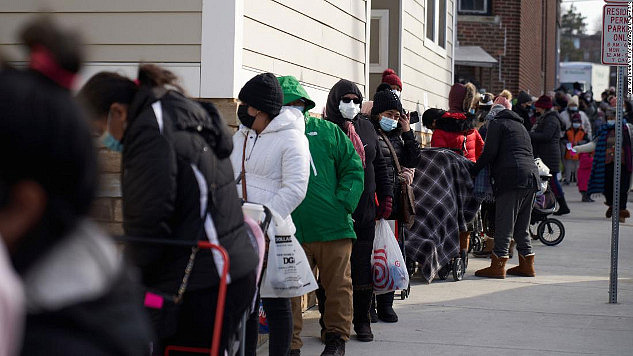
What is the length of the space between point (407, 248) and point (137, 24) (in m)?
4.40

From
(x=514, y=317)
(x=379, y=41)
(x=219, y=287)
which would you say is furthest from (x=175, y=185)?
(x=379, y=41)

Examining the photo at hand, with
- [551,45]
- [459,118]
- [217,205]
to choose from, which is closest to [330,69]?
[459,118]

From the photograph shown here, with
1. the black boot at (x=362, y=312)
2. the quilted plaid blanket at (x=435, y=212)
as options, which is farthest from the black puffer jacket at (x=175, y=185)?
the quilted plaid blanket at (x=435, y=212)

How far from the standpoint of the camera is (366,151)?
7.48 m

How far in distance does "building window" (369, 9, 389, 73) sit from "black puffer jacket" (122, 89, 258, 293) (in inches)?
370

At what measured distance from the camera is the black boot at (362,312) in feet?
25.1

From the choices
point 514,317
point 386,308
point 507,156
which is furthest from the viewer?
point 507,156

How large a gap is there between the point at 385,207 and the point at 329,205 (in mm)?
1280

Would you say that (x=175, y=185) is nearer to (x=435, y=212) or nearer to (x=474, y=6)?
(x=435, y=212)

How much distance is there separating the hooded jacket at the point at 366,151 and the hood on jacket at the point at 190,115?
3370mm

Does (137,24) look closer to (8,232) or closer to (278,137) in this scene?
(278,137)

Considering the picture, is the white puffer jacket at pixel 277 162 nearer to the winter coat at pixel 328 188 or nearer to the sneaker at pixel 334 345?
the winter coat at pixel 328 188

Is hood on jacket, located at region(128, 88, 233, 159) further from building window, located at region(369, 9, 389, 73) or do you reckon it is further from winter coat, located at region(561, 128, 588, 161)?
winter coat, located at region(561, 128, 588, 161)

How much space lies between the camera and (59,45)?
1.98 m
